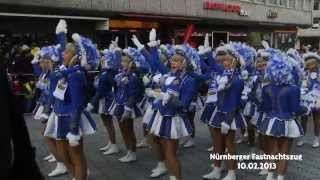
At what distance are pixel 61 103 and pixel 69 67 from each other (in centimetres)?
44

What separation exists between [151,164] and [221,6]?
24569 millimetres

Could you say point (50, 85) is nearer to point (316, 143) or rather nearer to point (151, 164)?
point (151, 164)

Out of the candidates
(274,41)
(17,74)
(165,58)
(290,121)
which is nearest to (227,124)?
(290,121)

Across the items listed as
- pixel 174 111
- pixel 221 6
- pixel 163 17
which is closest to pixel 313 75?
pixel 174 111

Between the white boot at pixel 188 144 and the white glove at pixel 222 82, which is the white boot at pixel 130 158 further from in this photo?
the white glove at pixel 222 82

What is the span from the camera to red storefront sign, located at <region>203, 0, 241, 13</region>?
2967 centimetres

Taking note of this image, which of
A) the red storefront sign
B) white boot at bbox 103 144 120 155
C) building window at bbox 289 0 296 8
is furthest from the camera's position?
building window at bbox 289 0 296 8

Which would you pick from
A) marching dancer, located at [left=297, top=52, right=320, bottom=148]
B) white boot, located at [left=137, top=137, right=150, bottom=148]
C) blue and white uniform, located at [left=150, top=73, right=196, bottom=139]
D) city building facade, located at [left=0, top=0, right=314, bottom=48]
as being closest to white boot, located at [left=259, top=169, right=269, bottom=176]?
blue and white uniform, located at [left=150, top=73, right=196, bottom=139]

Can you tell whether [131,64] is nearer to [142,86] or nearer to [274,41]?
[142,86]

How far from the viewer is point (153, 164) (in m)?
7.93

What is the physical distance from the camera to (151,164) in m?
7.95

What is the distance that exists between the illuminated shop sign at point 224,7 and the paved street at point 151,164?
20.9 metres

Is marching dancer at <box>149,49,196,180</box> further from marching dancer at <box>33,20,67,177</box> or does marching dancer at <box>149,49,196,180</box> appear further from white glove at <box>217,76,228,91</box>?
marching dancer at <box>33,20,67,177</box>

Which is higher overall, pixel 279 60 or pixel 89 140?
pixel 279 60
